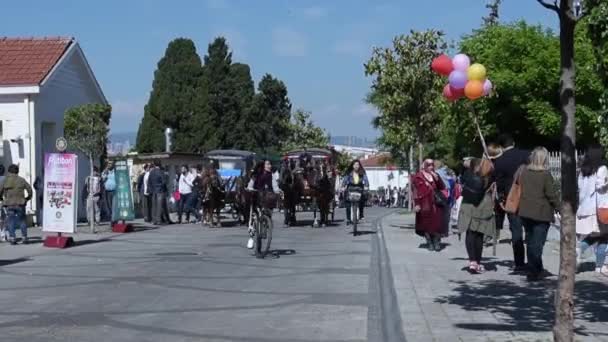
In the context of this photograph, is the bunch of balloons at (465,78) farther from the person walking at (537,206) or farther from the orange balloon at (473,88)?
the person walking at (537,206)

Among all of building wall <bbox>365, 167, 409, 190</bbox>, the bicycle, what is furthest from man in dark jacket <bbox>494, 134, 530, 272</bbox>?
building wall <bbox>365, 167, 409, 190</bbox>

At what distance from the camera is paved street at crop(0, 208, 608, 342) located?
9.73m

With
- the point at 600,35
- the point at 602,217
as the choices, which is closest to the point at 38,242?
the point at 602,217

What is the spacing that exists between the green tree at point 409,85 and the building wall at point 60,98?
438 inches

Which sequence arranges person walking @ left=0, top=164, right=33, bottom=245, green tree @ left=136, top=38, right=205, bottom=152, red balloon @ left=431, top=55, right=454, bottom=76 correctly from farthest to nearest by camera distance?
green tree @ left=136, top=38, right=205, bottom=152, person walking @ left=0, top=164, right=33, bottom=245, red balloon @ left=431, top=55, right=454, bottom=76

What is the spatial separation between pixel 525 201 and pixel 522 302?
2.40 m

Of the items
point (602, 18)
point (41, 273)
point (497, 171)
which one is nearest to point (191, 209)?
point (41, 273)

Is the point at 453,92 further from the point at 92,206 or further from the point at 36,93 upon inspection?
the point at 36,93

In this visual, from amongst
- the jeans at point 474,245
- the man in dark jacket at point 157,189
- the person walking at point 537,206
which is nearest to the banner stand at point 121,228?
the man in dark jacket at point 157,189

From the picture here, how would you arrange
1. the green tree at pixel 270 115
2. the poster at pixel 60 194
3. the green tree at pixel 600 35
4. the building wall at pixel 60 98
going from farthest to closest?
the green tree at pixel 270 115 → the building wall at pixel 60 98 → the poster at pixel 60 194 → the green tree at pixel 600 35

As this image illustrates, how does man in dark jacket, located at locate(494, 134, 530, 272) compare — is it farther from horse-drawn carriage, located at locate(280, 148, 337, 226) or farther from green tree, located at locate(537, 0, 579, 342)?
horse-drawn carriage, located at locate(280, 148, 337, 226)

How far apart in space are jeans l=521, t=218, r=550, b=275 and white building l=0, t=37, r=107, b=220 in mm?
19369

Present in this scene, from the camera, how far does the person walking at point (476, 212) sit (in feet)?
47.0

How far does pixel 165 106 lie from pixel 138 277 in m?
51.2
